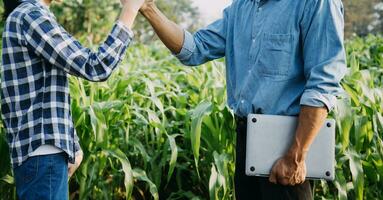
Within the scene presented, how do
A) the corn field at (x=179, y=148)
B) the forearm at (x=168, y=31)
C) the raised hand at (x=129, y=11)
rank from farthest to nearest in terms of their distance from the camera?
the corn field at (x=179, y=148) → the forearm at (x=168, y=31) → the raised hand at (x=129, y=11)

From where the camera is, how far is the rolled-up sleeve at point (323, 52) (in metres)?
1.71

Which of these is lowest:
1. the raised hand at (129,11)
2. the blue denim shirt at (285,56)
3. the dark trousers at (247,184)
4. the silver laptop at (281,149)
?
the dark trousers at (247,184)

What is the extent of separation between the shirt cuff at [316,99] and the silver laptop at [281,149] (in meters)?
0.09

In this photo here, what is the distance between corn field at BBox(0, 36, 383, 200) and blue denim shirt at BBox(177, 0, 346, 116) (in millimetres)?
602

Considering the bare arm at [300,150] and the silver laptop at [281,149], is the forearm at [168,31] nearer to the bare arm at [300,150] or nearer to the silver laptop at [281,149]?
the silver laptop at [281,149]

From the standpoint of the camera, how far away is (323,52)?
1722 mm

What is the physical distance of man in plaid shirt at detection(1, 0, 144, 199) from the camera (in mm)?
1713

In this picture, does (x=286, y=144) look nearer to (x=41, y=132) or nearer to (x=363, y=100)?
(x=41, y=132)

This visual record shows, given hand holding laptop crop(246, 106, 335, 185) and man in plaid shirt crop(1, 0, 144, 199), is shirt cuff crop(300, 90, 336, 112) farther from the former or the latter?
man in plaid shirt crop(1, 0, 144, 199)

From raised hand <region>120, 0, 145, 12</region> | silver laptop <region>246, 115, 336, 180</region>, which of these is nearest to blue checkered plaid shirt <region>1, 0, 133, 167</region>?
raised hand <region>120, 0, 145, 12</region>

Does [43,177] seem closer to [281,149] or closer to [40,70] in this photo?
[40,70]

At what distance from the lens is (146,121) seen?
8.93 ft

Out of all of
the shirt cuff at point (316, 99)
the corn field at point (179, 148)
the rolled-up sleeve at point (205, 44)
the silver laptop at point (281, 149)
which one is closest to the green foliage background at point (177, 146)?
the corn field at point (179, 148)

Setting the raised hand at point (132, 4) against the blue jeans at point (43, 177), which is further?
the raised hand at point (132, 4)
